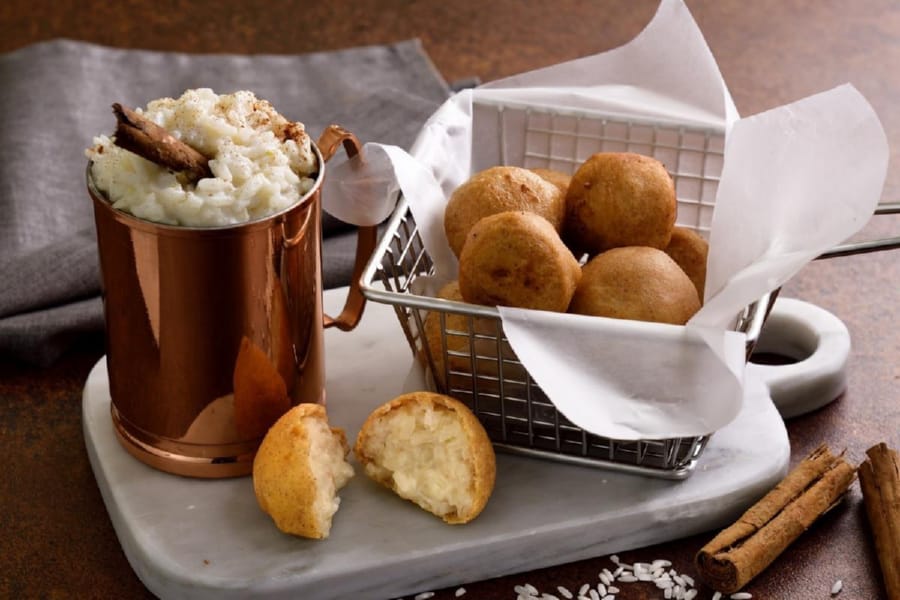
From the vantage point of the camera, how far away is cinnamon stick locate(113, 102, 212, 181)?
0.78 metres

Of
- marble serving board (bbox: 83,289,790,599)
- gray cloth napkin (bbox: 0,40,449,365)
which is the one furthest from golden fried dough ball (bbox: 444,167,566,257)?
gray cloth napkin (bbox: 0,40,449,365)

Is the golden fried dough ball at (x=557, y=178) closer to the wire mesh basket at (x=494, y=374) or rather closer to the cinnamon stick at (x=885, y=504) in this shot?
the wire mesh basket at (x=494, y=374)

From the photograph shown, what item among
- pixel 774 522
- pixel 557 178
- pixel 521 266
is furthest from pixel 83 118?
pixel 774 522

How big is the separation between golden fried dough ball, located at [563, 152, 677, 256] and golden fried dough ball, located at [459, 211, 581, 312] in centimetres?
9

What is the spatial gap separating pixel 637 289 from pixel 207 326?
289mm

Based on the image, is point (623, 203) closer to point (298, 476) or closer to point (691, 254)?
point (691, 254)

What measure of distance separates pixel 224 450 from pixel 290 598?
Answer: 0.13 m

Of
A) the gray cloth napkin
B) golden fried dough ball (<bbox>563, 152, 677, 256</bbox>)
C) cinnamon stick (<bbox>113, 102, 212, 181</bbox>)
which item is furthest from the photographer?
the gray cloth napkin

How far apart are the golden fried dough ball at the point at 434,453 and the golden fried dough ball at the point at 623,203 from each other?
170mm

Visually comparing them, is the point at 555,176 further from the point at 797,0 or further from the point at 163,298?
the point at 797,0

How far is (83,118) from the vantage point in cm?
140

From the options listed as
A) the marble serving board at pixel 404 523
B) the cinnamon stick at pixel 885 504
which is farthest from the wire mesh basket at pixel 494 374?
the cinnamon stick at pixel 885 504

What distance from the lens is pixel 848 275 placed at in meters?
1.19

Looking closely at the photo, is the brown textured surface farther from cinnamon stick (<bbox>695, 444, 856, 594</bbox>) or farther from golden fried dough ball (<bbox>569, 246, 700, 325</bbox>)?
golden fried dough ball (<bbox>569, 246, 700, 325</bbox>)
